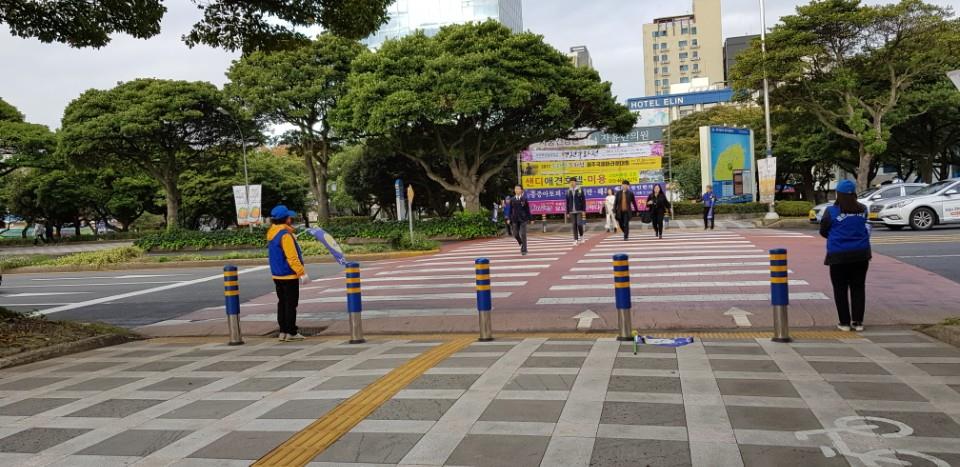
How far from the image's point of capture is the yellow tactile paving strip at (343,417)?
149 inches

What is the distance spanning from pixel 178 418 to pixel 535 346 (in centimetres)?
345

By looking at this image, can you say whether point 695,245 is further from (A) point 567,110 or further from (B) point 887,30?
(B) point 887,30

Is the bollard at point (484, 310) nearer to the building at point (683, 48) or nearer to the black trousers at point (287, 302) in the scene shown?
the black trousers at point (287, 302)

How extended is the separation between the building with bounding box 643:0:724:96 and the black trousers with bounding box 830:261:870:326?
11270 centimetres

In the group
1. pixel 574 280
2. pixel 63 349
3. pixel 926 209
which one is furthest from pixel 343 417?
pixel 926 209

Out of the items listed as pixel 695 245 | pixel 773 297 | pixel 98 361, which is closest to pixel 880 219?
pixel 695 245

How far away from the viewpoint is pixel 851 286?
23.6 feet

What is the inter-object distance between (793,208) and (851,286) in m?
24.4

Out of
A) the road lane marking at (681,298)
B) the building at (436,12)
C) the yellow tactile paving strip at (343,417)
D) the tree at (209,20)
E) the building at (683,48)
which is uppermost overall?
the building at (683,48)

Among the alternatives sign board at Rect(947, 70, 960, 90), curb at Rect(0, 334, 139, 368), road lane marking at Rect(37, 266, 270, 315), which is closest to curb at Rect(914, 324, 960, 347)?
sign board at Rect(947, 70, 960, 90)

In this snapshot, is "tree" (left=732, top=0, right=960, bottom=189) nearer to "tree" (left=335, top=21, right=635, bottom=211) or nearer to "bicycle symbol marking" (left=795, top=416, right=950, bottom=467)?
"tree" (left=335, top=21, right=635, bottom=211)

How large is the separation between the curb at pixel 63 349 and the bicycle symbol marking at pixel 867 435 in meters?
7.86

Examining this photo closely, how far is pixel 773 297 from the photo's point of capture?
264 inches

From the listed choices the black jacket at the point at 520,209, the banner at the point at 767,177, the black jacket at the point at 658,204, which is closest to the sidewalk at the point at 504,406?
the black jacket at the point at 520,209
